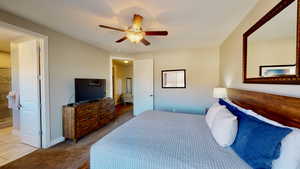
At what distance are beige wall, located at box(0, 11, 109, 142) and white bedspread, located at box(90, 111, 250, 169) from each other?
6.28ft

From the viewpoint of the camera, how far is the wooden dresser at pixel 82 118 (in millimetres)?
2668

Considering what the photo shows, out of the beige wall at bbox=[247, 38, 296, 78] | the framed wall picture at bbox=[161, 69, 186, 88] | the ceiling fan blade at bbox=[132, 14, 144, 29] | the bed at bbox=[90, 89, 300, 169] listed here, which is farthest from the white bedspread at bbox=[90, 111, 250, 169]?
the framed wall picture at bbox=[161, 69, 186, 88]

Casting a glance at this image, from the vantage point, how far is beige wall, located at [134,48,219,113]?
3934mm

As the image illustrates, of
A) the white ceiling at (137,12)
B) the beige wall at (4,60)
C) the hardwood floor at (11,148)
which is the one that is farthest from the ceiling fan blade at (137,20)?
the beige wall at (4,60)

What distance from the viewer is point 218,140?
1346mm

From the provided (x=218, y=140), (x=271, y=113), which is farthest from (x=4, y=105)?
(x=271, y=113)

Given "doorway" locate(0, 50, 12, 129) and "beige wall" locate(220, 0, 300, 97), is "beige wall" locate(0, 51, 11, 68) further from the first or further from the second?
"beige wall" locate(220, 0, 300, 97)

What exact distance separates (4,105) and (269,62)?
6775mm

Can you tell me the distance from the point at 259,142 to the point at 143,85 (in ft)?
12.4

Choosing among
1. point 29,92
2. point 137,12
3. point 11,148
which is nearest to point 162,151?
point 137,12

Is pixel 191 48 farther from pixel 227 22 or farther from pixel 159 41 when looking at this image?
pixel 227 22

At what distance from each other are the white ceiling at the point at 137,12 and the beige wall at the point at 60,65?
0.16 m

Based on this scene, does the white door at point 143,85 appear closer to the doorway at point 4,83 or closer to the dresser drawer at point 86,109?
the dresser drawer at point 86,109

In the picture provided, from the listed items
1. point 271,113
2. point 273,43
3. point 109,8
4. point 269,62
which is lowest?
point 271,113
